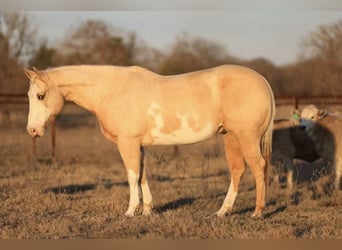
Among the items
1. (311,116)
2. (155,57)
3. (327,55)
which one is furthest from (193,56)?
(311,116)

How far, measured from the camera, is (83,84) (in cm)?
738

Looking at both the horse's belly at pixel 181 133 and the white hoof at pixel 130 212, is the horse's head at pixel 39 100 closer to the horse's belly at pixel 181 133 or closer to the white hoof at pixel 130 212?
the horse's belly at pixel 181 133

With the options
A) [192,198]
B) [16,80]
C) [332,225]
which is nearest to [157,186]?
[192,198]

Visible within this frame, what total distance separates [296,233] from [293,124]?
545 cm

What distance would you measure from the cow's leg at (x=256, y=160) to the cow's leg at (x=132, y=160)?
1447 mm

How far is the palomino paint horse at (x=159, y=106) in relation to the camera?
7.14 m

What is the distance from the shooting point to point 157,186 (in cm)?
994

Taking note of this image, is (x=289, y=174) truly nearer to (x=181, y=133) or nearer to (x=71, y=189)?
(x=181, y=133)

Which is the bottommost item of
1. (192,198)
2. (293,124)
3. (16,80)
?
(192,198)

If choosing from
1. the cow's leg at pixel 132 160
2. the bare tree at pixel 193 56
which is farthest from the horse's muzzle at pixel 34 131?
the bare tree at pixel 193 56

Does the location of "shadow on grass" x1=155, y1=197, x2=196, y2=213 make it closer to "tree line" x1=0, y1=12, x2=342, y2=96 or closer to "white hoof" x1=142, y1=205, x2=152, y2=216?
A: "white hoof" x1=142, y1=205, x2=152, y2=216

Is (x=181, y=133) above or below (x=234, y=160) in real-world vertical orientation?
above

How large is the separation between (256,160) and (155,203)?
186cm

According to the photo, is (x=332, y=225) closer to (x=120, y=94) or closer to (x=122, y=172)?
(x=120, y=94)
